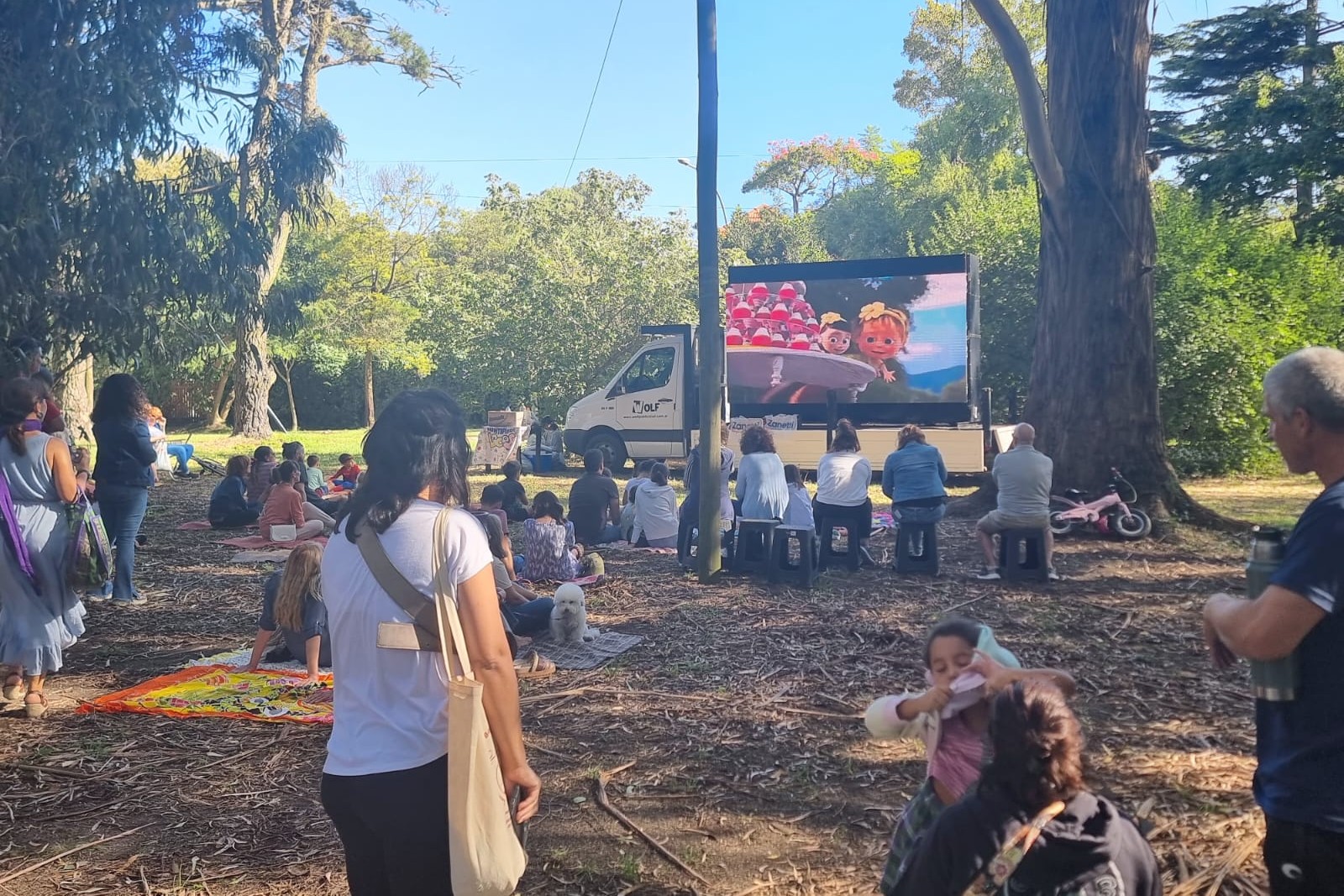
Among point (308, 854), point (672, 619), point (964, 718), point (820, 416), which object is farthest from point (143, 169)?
point (964, 718)

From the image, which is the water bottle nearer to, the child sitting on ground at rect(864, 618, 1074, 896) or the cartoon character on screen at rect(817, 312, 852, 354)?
the child sitting on ground at rect(864, 618, 1074, 896)

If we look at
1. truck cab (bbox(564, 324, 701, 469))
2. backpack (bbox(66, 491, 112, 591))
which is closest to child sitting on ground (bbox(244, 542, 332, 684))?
backpack (bbox(66, 491, 112, 591))

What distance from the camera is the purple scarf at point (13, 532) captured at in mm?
5105

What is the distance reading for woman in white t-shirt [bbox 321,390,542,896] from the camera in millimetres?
→ 2303

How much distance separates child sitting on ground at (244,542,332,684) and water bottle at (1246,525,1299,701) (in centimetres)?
512

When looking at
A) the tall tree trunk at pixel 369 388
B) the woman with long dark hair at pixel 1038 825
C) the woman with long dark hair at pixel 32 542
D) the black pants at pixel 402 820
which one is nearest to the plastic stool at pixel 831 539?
the woman with long dark hair at pixel 32 542

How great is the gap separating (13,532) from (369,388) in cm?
3140

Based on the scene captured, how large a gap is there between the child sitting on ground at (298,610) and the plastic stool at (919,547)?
5094 millimetres

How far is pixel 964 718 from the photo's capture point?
8.57 ft

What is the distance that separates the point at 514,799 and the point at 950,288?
14.4m

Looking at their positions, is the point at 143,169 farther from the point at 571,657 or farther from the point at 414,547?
the point at 414,547

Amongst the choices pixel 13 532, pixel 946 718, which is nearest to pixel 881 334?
pixel 13 532

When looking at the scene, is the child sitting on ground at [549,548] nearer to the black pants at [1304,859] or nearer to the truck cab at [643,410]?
the black pants at [1304,859]

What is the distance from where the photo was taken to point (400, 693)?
234 cm
